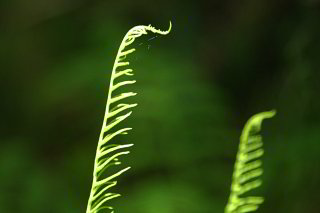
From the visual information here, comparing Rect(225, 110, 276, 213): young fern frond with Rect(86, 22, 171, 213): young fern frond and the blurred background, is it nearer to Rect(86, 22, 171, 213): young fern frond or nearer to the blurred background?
Rect(86, 22, 171, 213): young fern frond

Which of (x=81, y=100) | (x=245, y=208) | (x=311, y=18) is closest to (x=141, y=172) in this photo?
(x=81, y=100)

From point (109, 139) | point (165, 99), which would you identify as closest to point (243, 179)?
point (109, 139)

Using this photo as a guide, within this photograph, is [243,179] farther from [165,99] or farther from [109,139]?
[165,99]

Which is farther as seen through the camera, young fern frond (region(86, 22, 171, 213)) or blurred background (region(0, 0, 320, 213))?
blurred background (region(0, 0, 320, 213))

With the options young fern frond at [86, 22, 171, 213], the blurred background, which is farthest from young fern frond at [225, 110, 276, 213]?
the blurred background

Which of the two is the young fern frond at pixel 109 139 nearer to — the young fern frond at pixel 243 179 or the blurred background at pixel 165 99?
the young fern frond at pixel 243 179

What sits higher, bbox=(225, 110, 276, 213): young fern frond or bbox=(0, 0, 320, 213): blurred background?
bbox=(0, 0, 320, 213): blurred background

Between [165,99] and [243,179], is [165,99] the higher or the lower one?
the higher one

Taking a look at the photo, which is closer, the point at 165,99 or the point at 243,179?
the point at 243,179

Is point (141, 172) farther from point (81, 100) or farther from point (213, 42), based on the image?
point (213, 42)
